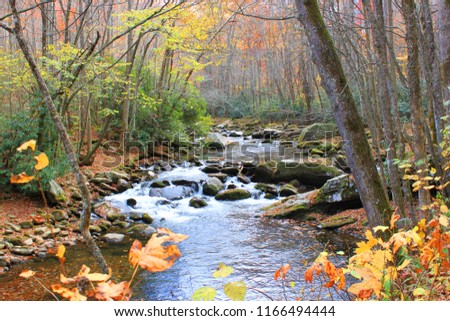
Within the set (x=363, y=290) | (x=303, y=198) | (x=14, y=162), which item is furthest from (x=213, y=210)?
(x=363, y=290)

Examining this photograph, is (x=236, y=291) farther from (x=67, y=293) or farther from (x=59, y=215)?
(x=59, y=215)

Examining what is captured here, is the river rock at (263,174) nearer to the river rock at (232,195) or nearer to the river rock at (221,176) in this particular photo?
the river rock at (221,176)

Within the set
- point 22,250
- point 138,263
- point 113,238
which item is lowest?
point 113,238

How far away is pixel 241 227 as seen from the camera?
28.8 ft

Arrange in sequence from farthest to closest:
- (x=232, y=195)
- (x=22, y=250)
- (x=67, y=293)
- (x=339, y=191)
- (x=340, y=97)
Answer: (x=232, y=195) → (x=339, y=191) → (x=22, y=250) → (x=340, y=97) → (x=67, y=293)

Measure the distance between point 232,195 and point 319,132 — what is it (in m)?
8.77

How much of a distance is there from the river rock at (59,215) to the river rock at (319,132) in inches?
492

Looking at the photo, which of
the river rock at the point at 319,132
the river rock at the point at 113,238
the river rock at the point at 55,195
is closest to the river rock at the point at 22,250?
the river rock at the point at 113,238

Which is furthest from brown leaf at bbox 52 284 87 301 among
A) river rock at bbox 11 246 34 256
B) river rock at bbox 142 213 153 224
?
river rock at bbox 142 213 153 224

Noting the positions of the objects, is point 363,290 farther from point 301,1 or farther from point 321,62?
point 301,1

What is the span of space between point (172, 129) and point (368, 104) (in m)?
12.5

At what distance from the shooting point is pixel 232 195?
11.6 m

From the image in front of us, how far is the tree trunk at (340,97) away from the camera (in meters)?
3.52

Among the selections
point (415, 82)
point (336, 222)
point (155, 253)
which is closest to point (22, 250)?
point (155, 253)
